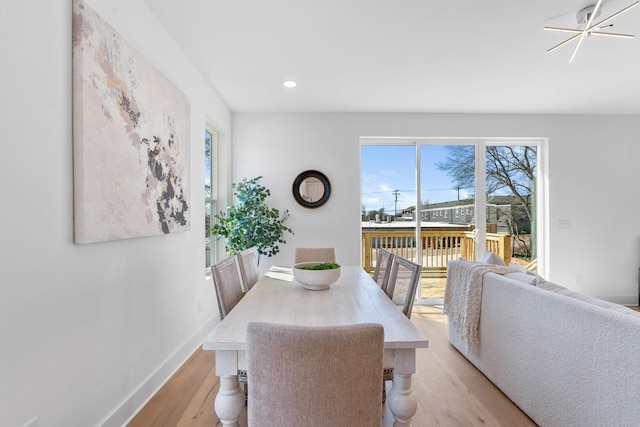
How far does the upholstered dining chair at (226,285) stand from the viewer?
71.1 inches

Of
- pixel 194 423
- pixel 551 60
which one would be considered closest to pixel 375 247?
pixel 551 60

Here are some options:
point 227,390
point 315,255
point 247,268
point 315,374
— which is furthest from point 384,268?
point 315,374

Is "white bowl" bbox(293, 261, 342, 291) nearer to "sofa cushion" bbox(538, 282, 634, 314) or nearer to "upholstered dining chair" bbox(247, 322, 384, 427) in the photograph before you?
"upholstered dining chair" bbox(247, 322, 384, 427)

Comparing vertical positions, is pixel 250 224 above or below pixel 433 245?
above

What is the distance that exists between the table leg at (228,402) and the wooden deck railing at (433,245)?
3.31 meters

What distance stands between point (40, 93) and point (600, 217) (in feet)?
18.5

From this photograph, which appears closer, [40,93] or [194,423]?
[40,93]

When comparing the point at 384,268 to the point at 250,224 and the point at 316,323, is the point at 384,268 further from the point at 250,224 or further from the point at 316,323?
the point at 250,224

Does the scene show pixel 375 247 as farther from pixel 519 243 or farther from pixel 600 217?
pixel 600 217

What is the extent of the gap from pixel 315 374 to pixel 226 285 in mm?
1078

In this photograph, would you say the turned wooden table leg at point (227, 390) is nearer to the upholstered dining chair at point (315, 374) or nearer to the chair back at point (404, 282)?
the upholstered dining chair at point (315, 374)

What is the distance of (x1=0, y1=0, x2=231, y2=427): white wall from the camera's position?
3.91 feet

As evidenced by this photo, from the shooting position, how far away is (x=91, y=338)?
5.32 ft

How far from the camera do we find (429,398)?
2207 millimetres
